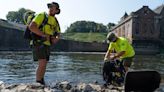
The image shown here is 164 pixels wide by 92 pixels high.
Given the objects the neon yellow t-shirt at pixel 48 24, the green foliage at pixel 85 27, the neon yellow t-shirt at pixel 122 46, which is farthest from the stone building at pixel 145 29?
the green foliage at pixel 85 27

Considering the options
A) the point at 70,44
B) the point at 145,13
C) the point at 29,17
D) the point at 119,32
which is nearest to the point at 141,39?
the point at 145,13

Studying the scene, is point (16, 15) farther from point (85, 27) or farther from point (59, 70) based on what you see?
point (59, 70)

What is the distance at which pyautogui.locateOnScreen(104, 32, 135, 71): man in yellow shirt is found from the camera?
11.2 meters

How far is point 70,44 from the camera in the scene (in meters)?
85.8

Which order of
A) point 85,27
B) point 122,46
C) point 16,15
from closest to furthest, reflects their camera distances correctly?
point 122,46, point 16,15, point 85,27

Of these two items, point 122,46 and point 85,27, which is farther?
point 85,27

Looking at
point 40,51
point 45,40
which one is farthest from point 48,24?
point 40,51

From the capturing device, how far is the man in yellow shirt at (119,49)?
36.7 ft

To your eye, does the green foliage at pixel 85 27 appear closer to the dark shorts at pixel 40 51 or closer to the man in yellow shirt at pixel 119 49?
the man in yellow shirt at pixel 119 49

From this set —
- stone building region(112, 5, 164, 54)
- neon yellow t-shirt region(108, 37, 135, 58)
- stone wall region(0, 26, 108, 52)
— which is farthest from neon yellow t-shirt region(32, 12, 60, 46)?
stone wall region(0, 26, 108, 52)

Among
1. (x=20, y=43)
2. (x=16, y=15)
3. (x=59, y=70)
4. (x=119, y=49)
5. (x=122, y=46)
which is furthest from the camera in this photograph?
(x=16, y=15)

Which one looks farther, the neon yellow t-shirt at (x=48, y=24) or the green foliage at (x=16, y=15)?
the green foliage at (x=16, y=15)

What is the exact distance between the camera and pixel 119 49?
11320 mm

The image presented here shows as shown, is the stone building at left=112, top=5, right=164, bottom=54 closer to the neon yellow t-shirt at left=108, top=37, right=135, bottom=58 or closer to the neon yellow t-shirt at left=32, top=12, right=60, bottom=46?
the neon yellow t-shirt at left=108, top=37, right=135, bottom=58
